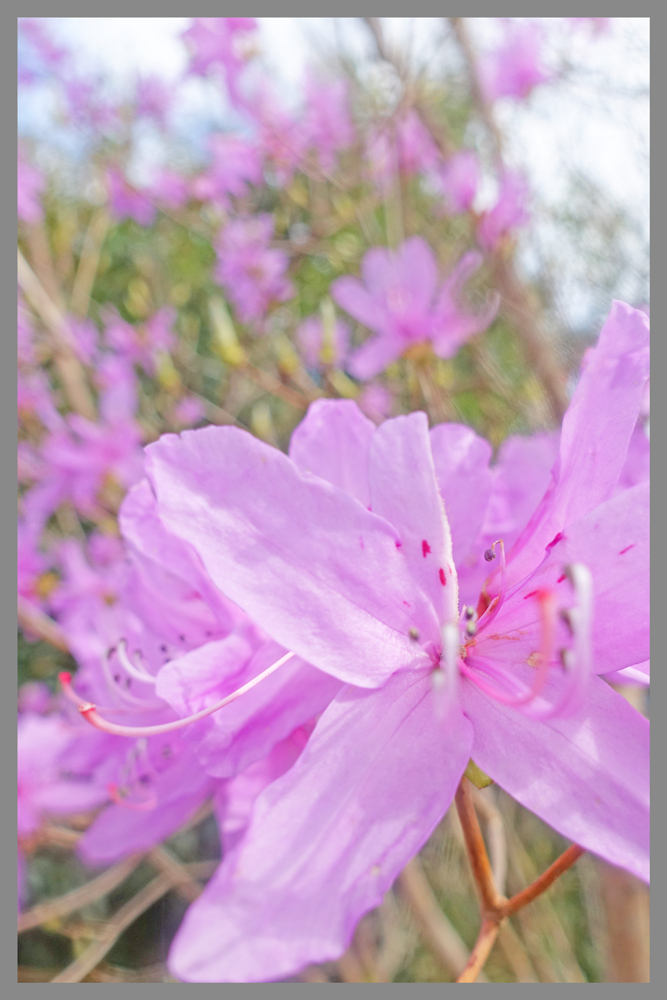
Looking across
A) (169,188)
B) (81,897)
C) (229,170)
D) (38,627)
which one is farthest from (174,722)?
(169,188)

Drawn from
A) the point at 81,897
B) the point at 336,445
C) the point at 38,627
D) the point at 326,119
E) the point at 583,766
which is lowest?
the point at 81,897

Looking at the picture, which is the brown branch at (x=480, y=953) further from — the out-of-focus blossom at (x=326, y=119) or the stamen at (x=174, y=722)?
the out-of-focus blossom at (x=326, y=119)

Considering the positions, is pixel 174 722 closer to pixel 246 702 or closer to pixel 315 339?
pixel 246 702

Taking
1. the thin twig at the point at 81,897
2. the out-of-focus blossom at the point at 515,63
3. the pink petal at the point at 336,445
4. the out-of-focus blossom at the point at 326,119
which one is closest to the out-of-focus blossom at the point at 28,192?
the out-of-focus blossom at the point at 326,119

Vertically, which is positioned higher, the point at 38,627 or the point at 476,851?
the point at 476,851

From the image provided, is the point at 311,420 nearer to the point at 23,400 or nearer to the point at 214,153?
the point at 23,400

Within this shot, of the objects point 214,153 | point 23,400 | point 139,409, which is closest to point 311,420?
point 23,400
